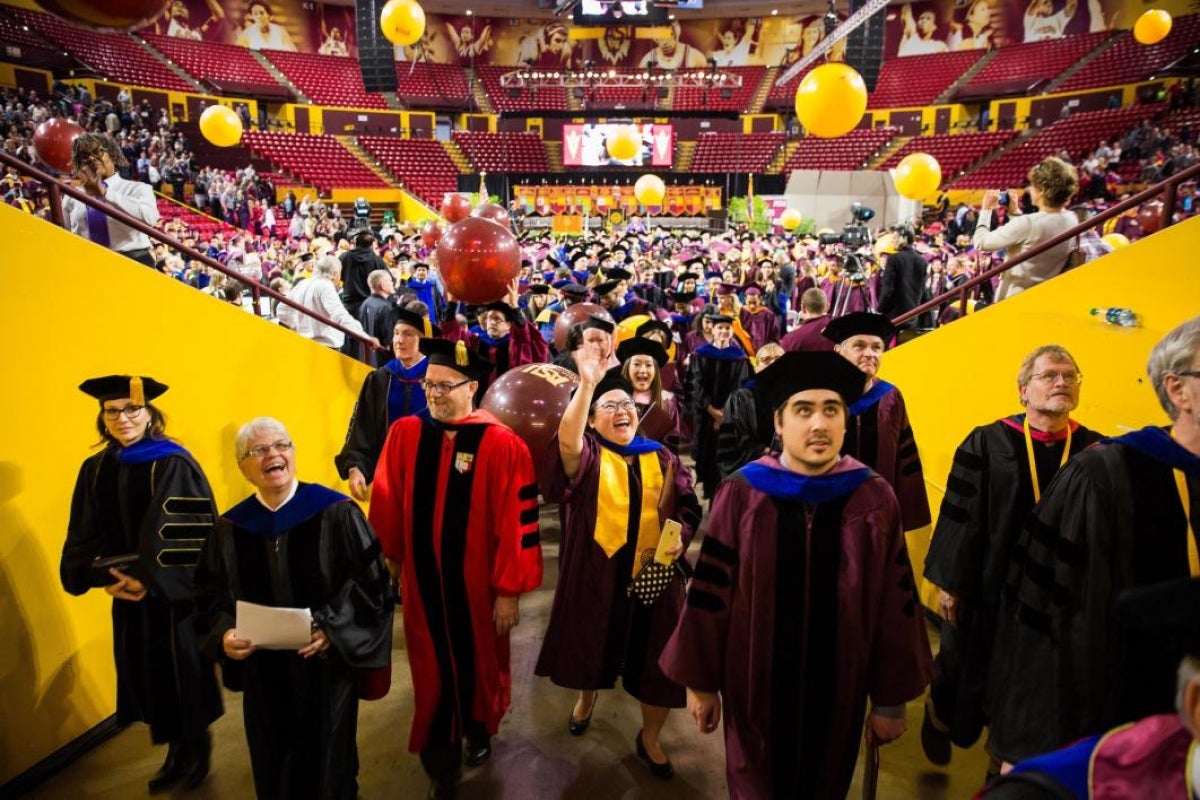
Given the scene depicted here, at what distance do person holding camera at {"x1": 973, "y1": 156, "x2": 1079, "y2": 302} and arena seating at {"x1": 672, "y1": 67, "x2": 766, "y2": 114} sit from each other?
3129 centimetres

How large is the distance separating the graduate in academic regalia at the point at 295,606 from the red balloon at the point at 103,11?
4.79ft

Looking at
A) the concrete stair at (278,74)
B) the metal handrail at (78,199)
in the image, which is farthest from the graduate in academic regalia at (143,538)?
the concrete stair at (278,74)

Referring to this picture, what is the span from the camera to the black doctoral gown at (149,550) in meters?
2.80

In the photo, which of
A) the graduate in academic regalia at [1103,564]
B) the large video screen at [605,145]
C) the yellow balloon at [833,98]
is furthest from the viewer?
the large video screen at [605,145]

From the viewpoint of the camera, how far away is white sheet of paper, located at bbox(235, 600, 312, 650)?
92.4 inches

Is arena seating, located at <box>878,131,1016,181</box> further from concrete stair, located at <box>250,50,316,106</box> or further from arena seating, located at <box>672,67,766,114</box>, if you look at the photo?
concrete stair, located at <box>250,50,316,106</box>

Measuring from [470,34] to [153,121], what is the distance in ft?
58.5

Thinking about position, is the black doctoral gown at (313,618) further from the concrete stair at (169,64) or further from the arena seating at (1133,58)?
the concrete stair at (169,64)

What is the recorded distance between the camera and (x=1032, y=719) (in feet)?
7.14

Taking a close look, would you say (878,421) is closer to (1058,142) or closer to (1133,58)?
(1058,142)

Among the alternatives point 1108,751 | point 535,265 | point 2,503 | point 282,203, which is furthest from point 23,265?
point 282,203

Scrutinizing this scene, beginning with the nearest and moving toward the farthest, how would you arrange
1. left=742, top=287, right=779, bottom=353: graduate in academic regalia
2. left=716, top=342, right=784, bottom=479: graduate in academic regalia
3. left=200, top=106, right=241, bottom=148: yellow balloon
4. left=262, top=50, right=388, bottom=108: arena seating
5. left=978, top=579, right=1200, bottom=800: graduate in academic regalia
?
1. left=978, top=579, right=1200, bottom=800: graduate in academic regalia
2. left=716, top=342, right=784, bottom=479: graduate in academic regalia
3. left=742, top=287, right=779, bottom=353: graduate in academic regalia
4. left=200, top=106, right=241, bottom=148: yellow balloon
5. left=262, top=50, right=388, bottom=108: arena seating

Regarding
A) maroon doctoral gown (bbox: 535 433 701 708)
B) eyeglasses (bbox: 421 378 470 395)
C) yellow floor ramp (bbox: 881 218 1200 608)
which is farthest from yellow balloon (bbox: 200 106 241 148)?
yellow floor ramp (bbox: 881 218 1200 608)

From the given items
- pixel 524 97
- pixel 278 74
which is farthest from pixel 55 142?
pixel 524 97
